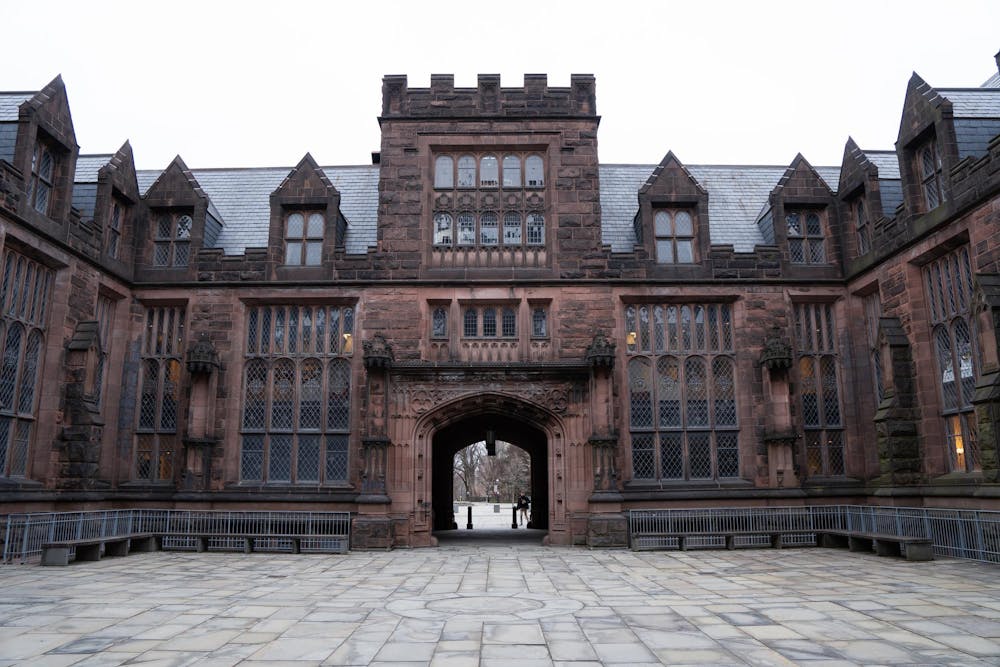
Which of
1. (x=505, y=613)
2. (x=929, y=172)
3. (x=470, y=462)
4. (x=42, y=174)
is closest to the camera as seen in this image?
(x=505, y=613)

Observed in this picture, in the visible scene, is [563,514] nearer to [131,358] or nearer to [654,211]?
[654,211]

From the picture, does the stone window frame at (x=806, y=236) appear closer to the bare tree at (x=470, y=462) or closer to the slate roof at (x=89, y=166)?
the slate roof at (x=89, y=166)

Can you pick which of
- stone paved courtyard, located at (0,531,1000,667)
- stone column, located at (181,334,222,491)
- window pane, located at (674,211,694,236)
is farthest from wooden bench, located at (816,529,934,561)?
stone column, located at (181,334,222,491)

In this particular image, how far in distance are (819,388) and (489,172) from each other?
10499 millimetres

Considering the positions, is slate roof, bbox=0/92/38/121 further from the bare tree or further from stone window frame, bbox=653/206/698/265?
the bare tree

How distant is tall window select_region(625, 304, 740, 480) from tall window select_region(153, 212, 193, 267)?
39.8 ft

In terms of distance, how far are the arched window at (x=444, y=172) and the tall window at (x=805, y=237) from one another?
30.3 feet

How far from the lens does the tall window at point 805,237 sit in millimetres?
20453

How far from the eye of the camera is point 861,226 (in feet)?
65.0

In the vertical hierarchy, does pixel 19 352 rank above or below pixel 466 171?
below

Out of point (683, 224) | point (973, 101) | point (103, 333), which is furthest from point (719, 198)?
point (103, 333)

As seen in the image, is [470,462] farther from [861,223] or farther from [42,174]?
[42,174]

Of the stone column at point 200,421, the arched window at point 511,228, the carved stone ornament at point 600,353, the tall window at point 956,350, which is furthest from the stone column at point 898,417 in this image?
the stone column at point 200,421

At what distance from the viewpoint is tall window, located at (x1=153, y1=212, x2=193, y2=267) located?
2039cm
